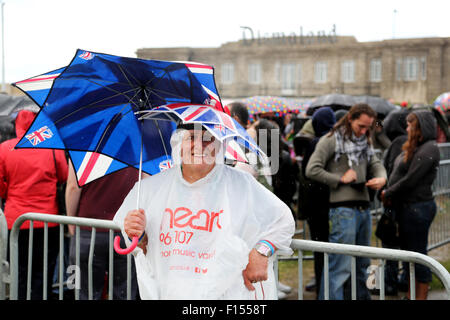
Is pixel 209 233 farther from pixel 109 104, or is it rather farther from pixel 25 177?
pixel 25 177

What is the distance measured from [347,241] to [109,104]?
286 cm

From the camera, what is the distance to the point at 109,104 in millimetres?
2730

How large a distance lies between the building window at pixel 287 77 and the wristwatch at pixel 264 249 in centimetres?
4406

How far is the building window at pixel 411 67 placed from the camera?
4047cm

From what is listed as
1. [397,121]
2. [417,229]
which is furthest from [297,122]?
[417,229]

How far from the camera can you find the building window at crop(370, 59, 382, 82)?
4409cm

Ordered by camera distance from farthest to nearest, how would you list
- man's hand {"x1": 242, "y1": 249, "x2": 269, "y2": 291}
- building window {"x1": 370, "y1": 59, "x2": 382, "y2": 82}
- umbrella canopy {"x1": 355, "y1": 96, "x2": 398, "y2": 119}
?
building window {"x1": 370, "y1": 59, "x2": 382, "y2": 82} → umbrella canopy {"x1": 355, "y1": 96, "x2": 398, "y2": 119} → man's hand {"x1": 242, "y1": 249, "x2": 269, "y2": 291}

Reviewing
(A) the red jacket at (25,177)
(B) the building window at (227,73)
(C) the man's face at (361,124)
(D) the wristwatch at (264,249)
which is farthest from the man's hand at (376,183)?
(B) the building window at (227,73)

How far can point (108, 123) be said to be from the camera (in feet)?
9.10

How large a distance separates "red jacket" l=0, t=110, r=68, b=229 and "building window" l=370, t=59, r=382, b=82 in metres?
42.4

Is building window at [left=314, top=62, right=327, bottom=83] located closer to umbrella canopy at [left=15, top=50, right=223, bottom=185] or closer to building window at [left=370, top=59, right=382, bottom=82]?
building window at [left=370, top=59, right=382, bottom=82]

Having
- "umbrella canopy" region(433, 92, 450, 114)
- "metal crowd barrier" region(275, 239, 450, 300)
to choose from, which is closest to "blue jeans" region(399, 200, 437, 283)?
"metal crowd barrier" region(275, 239, 450, 300)

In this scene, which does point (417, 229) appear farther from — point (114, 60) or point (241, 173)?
point (114, 60)

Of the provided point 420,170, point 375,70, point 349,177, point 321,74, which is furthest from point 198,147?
point 321,74
